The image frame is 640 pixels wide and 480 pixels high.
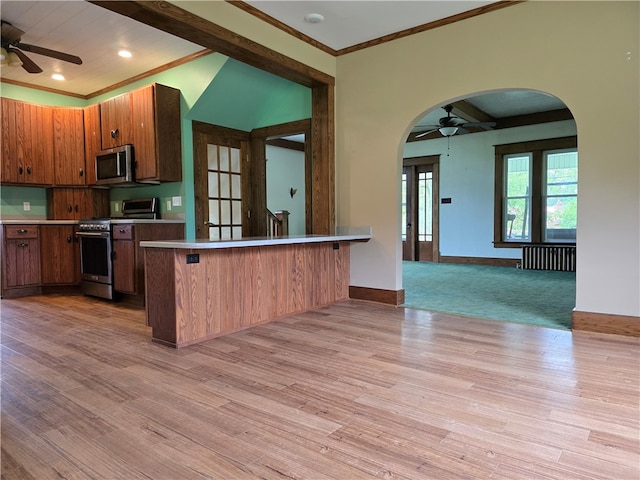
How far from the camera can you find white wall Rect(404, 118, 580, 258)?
25.8 feet

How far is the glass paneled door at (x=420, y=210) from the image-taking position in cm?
870

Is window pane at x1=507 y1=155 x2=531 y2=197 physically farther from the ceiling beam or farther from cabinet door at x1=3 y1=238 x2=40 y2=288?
cabinet door at x1=3 y1=238 x2=40 y2=288

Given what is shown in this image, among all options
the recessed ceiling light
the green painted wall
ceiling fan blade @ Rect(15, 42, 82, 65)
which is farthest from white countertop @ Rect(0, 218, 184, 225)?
the recessed ceiling light

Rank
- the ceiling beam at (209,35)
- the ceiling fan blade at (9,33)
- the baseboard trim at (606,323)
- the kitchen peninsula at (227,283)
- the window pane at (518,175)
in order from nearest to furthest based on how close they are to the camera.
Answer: the ceiling beam at (209,35) < the kitchen peninsula at (227,283) < the baseboard trim at (606,323) < the ceiling fan blade at (9,33) < the window pane at (518,175)

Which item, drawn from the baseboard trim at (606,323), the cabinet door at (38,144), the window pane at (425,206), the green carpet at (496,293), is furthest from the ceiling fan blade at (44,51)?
the window pane at (425,206)

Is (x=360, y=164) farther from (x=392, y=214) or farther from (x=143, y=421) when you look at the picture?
(x=143, y=421)

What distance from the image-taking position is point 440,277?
6316 millimetres

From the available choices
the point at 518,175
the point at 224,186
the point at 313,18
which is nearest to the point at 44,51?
the point at 224,186

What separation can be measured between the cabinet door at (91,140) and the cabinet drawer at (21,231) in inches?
35.1

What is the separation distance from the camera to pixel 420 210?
893 centimetres

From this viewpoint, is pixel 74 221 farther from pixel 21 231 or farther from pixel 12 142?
pixel 12 142

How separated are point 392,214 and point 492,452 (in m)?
2.90

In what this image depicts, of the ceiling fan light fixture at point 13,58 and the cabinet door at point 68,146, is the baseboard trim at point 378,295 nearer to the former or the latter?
the cabinet door at point 68,146

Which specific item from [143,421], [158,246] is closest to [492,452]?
[143,421]
